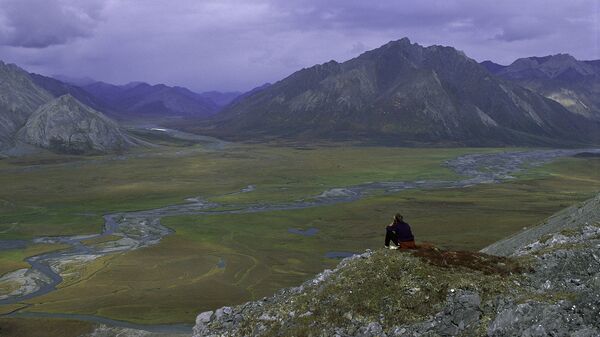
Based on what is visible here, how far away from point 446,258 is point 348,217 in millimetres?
78161

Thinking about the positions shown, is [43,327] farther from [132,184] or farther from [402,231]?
[132,184]

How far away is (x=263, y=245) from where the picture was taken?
272 feet

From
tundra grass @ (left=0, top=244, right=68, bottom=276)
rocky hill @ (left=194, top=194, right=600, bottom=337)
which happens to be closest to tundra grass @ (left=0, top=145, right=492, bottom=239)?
tundra grass @ (left=0, top=244, right=68, bottom=276)

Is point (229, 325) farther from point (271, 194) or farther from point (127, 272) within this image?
point (271, 194)

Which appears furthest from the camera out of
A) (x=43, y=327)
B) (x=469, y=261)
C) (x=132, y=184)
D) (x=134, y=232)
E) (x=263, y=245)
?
(x=132, y=184)

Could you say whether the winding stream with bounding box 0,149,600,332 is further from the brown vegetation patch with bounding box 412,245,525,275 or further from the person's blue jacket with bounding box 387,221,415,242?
the brown vegetation patch with bounding box 412,245,525,275

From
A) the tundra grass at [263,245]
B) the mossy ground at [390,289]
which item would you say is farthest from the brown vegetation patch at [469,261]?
the tundra grass at [263,245]

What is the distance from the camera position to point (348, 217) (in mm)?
103688

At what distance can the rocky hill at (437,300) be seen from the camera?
20.1 metres

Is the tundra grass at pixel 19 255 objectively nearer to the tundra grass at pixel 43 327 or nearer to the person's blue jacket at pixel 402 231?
the tundra grass at pixel 43 327

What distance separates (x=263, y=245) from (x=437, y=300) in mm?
61564

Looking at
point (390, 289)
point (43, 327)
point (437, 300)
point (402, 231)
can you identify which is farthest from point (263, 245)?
point (437, 300)

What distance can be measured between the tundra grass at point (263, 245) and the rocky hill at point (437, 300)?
1161 inches

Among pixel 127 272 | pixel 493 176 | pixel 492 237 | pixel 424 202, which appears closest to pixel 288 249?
pixel 127 272
